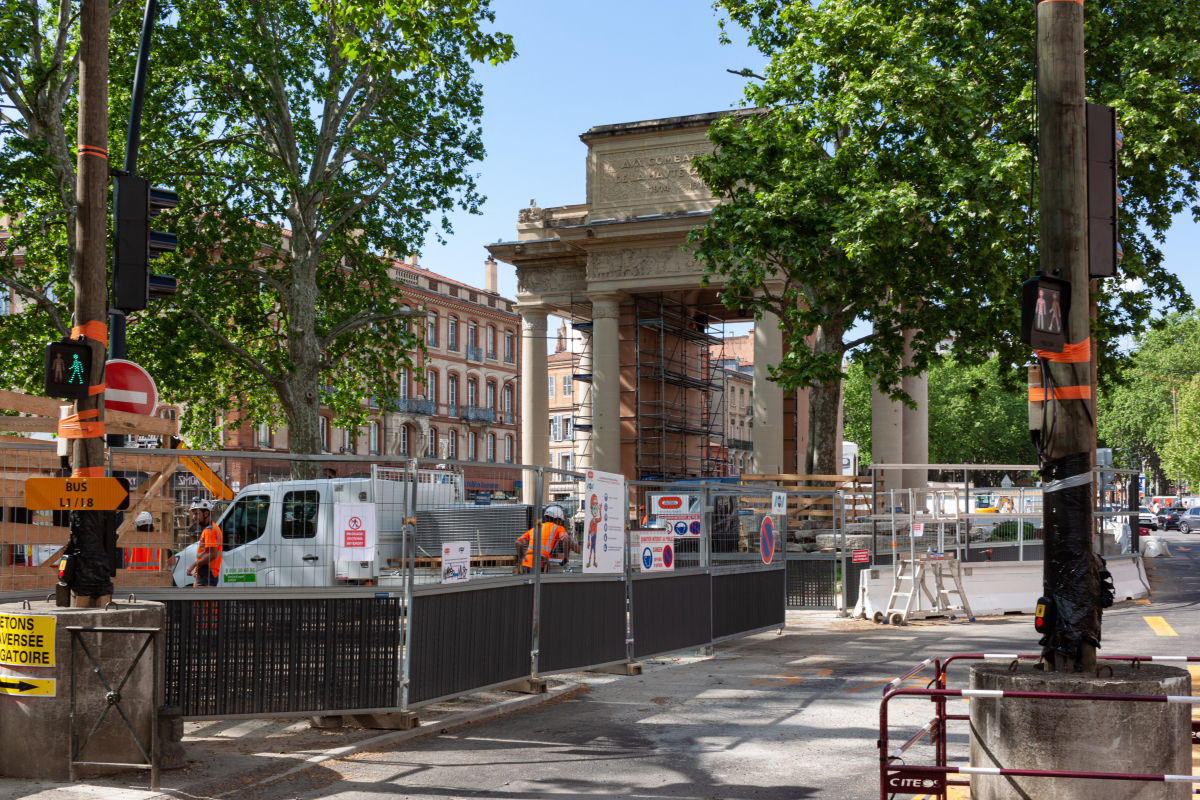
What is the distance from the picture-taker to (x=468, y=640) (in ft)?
Result: 33.2

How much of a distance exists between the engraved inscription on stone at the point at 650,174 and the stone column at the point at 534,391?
6186mm

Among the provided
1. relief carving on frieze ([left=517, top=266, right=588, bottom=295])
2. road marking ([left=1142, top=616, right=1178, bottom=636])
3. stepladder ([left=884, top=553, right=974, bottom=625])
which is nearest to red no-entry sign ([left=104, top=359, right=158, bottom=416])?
stepladder ([left=884, top=553, right=974, bottom=625])

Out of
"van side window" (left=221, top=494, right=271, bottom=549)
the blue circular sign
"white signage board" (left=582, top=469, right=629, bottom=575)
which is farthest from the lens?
the blue circular sign

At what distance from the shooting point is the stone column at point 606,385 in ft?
131

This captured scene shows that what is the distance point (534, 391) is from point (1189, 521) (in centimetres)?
5641

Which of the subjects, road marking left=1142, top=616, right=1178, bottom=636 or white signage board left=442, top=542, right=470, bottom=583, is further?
road marking left=1142, top=616, right=1178, bottom=636

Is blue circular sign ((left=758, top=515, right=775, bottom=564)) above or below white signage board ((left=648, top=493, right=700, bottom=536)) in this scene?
below

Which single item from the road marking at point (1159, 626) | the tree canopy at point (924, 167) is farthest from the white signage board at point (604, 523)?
the tree canopy at point (924, 167)

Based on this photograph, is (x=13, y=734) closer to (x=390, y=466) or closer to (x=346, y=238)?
(x=390, y=466)

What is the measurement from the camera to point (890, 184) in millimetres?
25234

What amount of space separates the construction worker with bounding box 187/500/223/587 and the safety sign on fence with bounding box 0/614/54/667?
1205 mm

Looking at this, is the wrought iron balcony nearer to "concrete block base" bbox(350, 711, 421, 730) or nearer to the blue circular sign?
the blue circular sign

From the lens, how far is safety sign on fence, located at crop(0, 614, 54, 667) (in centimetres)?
757

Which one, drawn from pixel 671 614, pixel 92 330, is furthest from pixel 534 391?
pixel 92 330
